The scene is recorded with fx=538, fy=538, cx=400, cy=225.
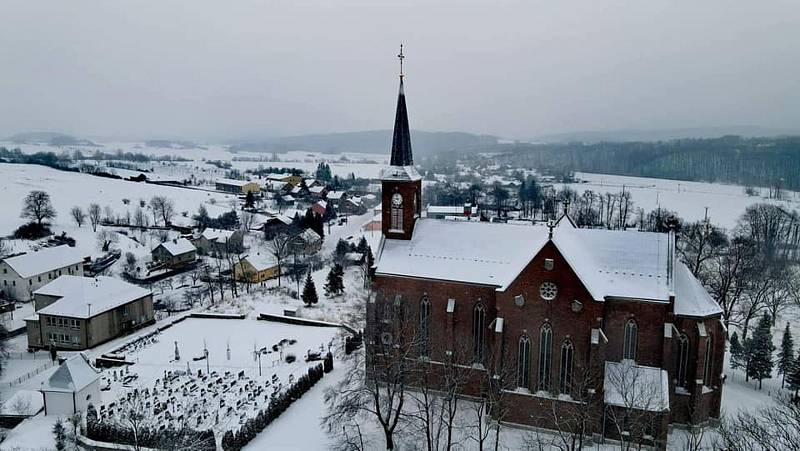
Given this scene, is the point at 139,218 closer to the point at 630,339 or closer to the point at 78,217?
the point at 78,217

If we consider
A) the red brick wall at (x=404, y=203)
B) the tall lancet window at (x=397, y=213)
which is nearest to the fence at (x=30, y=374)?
the red brick wall at (x=404, y=203)

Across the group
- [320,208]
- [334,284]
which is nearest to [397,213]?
[334,284]

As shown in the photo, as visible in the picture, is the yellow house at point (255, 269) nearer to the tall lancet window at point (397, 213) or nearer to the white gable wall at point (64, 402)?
the white gable wall at point (64, 402)

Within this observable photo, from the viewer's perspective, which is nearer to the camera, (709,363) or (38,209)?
(709,363)

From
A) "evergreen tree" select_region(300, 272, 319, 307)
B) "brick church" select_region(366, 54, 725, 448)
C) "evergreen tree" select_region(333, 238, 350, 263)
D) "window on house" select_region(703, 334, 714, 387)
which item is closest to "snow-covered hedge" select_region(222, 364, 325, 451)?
"brick church" select_region(366, 54, 725, 448)

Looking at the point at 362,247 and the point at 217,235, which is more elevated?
the point at 217,235
